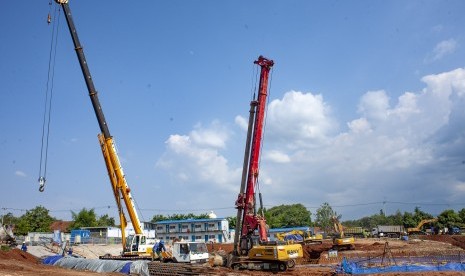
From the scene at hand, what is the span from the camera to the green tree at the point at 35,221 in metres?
74.9

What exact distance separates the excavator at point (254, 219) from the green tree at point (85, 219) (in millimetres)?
63269

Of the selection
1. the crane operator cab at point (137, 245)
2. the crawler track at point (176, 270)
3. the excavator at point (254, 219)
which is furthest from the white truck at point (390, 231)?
the crawler track at point (176, 270)

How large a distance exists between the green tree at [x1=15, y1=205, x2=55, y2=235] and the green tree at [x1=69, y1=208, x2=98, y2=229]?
619 centimetres

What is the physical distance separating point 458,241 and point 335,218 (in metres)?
18.9

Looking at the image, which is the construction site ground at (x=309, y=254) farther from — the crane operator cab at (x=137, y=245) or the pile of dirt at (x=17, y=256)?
the crane operator cab at (x=137, y=245)

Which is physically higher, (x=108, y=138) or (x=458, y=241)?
(x=108, y=138)

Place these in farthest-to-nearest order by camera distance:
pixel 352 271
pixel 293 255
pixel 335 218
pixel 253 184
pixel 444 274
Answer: pixel 335 218 → pixel 253 184 → pixel 293 255 → pixel 352 271 → pixel 444 274

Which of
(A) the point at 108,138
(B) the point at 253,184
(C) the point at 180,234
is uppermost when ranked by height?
(A) the point at 108,138

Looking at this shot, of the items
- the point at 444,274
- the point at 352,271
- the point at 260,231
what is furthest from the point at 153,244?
the point at 444,274

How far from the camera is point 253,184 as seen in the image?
2727 centimetres

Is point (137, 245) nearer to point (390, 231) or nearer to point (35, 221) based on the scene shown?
point (35, 221)

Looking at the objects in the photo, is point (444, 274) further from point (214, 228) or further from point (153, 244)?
point (214, 228)

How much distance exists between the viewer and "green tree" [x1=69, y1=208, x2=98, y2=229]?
8150 centimetres

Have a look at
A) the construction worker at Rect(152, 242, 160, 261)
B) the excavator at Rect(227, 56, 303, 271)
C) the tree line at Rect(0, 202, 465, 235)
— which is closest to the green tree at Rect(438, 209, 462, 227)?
the tree line at Rect(0, 202, 465, 235)
